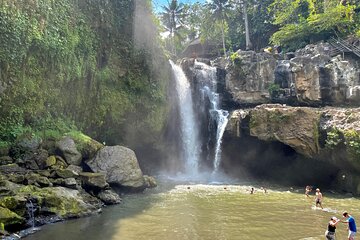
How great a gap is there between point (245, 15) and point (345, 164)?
102 ft

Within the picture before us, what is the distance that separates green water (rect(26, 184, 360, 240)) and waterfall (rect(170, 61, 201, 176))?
8713 millimetres

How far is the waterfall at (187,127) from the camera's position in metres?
28.7

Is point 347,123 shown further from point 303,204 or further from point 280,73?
point 280,73

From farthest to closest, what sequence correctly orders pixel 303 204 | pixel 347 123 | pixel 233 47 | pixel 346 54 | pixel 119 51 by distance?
pixel 233 47, pixel 346 54, pixel 119 51, pixel 347 123, pixel 303 204

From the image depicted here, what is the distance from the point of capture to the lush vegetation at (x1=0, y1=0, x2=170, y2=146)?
17031 millimetres

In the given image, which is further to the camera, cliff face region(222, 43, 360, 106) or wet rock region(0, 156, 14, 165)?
cliff face region(222, 43, 360, 106)

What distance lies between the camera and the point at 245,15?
46062 millimetres

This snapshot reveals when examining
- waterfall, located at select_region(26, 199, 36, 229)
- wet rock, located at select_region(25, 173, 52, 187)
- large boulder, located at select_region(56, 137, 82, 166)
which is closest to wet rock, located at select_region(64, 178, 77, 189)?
wet rock, located at select_region(25, 173, 52, 187)

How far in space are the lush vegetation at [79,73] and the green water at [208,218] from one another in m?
6.73

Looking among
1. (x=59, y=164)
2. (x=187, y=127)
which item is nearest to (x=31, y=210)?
(x=59, y=164)

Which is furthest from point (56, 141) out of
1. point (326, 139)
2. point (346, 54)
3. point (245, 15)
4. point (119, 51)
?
point (245, 15)

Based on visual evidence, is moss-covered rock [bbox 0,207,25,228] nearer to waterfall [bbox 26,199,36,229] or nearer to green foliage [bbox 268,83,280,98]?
waterfall [bbox 26,199,36,229]

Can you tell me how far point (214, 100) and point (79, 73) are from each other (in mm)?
14289

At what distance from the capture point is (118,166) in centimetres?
1869
